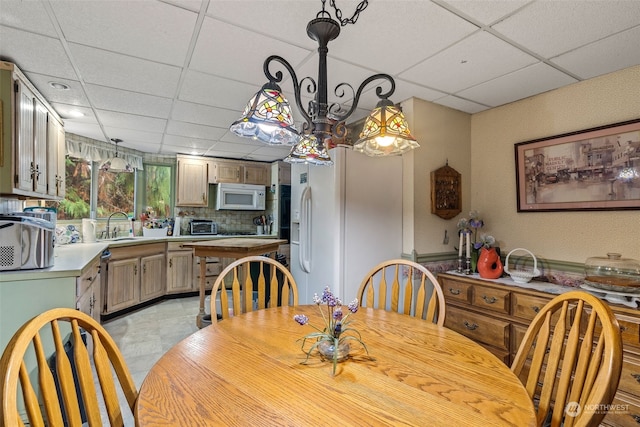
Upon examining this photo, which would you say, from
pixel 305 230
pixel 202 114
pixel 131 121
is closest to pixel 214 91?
pixel 202 114

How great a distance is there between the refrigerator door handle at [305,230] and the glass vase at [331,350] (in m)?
1.91

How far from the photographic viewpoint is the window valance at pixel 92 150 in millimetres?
3707

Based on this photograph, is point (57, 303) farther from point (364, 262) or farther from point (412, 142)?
point (412, 142)

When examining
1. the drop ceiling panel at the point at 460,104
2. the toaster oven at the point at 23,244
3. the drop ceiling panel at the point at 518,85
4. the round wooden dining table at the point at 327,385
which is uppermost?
the drop ceiling panel at the point at 460,104

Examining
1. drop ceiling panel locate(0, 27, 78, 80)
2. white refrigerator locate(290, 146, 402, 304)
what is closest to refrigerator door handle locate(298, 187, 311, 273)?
white refrigerator locate(290, 146, 402, 304)

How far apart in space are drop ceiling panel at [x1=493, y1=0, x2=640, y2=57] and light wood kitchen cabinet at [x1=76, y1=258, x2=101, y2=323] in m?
3.05

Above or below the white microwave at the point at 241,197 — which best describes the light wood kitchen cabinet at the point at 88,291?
below

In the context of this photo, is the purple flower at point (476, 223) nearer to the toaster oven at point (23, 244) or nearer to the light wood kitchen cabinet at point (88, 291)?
the light wood kitchen cabinet at point (88, 291)

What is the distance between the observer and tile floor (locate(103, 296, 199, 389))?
257 cm

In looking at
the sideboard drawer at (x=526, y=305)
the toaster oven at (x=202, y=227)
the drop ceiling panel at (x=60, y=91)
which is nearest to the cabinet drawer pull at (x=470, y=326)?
the sideboard drawer at (x=526, y=305)

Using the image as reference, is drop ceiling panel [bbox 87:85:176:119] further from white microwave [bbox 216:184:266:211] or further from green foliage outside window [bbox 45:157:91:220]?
white microwave [bbox 216:184:266:211]

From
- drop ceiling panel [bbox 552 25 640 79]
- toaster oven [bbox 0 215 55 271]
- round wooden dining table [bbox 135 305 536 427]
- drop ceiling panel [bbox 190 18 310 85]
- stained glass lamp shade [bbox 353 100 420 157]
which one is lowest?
round wooden dining table [bbox 135 305 536 427]

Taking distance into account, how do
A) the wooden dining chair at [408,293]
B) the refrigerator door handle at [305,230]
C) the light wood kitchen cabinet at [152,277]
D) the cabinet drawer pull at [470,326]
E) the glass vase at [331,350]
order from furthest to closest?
1. the light wood kitchen cabinet at [152,277]
2. the refrigerator door handle at [305,230]
3. the cabinet drawer pull at [470,326]
4. the wooden dining chair at [408,293]
5. the glass vase at [331,350]

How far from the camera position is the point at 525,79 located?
228 cm
